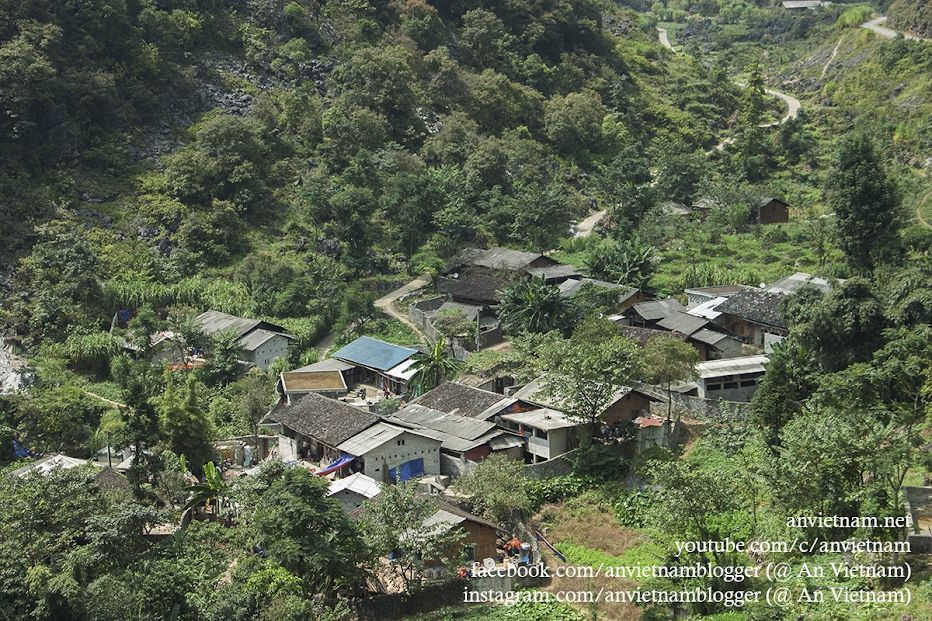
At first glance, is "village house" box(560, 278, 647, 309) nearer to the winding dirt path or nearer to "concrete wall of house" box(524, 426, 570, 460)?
"concrete wall of house" box(524, 426, 570, 460)

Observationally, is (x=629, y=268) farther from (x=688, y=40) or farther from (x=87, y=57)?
(x=688, y=40)

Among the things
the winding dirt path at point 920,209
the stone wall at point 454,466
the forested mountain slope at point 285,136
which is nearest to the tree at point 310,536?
the stone wall at point 454,466

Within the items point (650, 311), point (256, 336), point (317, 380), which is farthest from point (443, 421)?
point (256, 336)

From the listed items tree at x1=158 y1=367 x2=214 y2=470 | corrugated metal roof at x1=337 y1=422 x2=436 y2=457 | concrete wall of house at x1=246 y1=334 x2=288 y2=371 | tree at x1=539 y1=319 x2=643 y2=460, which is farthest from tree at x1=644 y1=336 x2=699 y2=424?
concrete wall of house at x1=246 y1=334 x2=288 y2=371

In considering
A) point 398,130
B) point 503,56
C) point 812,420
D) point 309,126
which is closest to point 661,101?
point 503,56

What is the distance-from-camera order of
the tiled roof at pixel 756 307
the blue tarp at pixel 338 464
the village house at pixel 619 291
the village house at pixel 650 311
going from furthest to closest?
1. the village house at pixel 619 291
2. the village house at pixel 650 311
3. the tiled roof at pixel 756 307
4. the blue tarp at pixel 338 464

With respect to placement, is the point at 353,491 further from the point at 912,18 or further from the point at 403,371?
the point at 912,18

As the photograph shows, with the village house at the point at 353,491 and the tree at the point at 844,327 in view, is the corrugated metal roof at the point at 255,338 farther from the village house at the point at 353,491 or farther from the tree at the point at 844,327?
the tree at the point at 844,327
